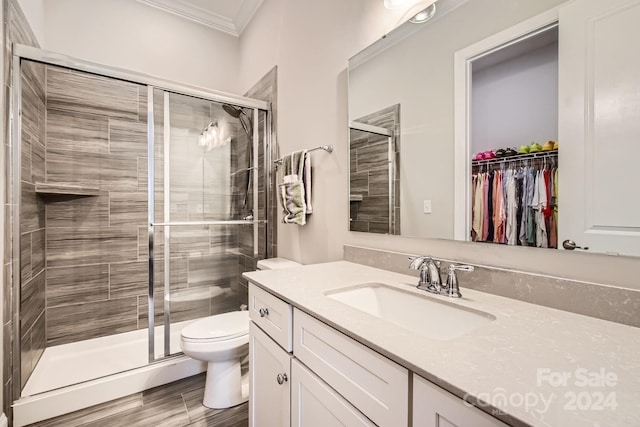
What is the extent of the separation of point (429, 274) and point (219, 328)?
1286 millimetres

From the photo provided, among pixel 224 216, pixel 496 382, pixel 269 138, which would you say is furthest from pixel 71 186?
pixel 496 382

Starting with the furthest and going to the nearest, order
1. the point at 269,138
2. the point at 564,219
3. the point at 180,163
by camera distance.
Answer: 1. the point at 269,138
2. the point at 180,163
3. the point at 564,219

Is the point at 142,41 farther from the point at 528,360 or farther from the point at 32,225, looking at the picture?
the point at 528,360

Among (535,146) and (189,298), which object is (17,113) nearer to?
(189,298)

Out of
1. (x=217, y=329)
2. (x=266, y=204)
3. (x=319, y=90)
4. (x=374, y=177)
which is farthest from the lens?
(x=266, y=204)

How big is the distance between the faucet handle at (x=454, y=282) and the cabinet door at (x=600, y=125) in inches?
11.0

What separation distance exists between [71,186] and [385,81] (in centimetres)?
229

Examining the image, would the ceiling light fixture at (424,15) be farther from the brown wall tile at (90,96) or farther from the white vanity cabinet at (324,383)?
the brown wall tile at (90,96)

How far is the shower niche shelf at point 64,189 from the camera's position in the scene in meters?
1.97

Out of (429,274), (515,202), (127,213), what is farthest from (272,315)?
(127,213)

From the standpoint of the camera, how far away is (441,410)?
19.8 inches

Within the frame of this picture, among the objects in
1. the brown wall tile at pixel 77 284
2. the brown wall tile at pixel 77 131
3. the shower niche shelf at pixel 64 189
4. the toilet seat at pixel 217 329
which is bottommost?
the toilet seat at pixel 217 329

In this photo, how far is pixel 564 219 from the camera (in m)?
0.83

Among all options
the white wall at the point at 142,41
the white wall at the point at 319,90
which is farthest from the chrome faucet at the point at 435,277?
the white wall at the point at 142,41
